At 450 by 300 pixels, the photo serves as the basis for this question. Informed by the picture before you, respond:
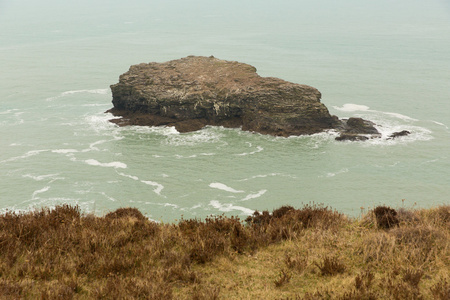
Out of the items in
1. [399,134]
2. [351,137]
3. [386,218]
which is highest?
[386,218]

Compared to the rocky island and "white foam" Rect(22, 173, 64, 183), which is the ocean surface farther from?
the rocky island

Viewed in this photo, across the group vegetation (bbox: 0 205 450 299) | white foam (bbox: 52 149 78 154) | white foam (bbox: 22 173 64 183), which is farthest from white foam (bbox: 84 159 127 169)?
vegetation (bbox: 0 205 450 299)

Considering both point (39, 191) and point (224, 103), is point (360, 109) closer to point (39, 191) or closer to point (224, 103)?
point (224, 103)

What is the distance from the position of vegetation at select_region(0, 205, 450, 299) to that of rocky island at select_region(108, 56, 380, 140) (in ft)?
146

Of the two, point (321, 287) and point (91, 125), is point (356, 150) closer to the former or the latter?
point (91, 125)

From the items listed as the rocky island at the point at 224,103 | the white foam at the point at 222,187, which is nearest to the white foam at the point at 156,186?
the white foam at the point at 222,187

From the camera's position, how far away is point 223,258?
11.3 metres

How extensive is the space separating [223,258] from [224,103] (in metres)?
49.2

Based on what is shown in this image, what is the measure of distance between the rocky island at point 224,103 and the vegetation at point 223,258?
44463 mm

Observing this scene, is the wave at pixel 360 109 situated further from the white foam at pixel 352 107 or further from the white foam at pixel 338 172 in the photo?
the white foam at pixel 338 172

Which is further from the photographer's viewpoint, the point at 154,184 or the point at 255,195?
the point at 154,184

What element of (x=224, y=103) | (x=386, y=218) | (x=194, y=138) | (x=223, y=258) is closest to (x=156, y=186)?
(x=194, y=138)

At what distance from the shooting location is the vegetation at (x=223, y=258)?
9.52 metres

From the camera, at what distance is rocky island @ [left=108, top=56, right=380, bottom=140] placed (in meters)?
57.7
